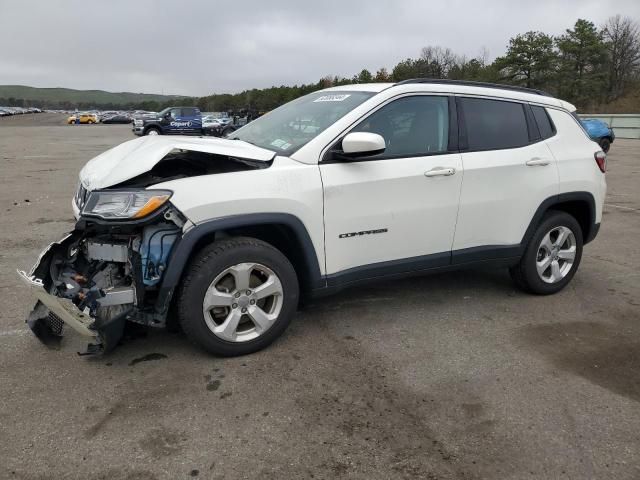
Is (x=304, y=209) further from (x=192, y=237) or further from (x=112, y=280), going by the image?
(x=112, y=280)

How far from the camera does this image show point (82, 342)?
3617 millimetres

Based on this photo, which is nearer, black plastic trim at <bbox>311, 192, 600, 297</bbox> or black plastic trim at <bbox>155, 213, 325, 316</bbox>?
black plastic trim at <bbox>155, 213, 325, 316</bbox>

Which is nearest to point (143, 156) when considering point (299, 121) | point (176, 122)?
point (299, 121)

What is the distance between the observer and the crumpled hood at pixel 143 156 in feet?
10.5

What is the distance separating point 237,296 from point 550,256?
295 cm

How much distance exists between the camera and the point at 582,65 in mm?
60594

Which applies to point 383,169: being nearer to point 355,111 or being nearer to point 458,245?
point 355,111

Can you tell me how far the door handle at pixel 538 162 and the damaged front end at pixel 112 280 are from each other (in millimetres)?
2897

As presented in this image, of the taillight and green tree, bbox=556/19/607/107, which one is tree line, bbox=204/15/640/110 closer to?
green tree, bbox=556/19/607/107

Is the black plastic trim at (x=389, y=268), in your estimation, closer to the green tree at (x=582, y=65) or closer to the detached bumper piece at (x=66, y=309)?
the detached bumper piece at (x=66, y=309)

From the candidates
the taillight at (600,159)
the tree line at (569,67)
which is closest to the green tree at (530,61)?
the tree line at (569,67)

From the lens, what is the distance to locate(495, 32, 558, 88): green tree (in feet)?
204

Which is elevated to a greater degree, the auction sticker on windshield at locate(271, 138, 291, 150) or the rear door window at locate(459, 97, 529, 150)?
the rear door window at locate(459, 97, 529, 150)

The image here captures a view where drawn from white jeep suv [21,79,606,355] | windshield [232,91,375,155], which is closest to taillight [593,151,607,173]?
white jeep suv [21,79,606,355]
